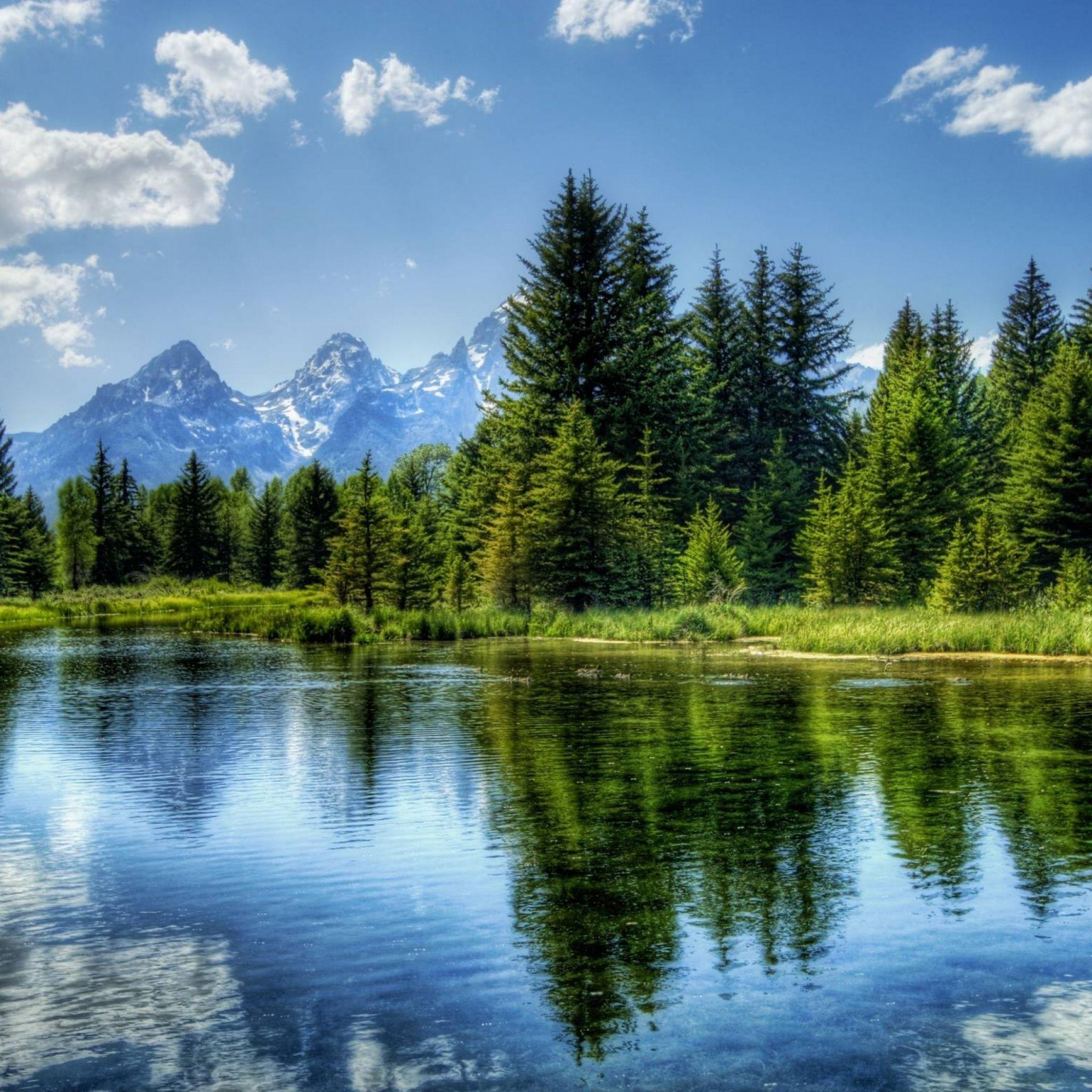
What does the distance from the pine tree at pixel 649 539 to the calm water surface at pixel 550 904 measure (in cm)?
3154

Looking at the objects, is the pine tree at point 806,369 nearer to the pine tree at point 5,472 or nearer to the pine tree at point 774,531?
the pine tree at point 774,531

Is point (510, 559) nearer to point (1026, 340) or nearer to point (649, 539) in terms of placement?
point (649, 539)

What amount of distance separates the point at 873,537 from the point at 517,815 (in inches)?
1542

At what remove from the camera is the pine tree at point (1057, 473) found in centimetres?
5053

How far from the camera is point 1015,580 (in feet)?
128

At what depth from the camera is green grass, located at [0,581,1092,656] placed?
104ft

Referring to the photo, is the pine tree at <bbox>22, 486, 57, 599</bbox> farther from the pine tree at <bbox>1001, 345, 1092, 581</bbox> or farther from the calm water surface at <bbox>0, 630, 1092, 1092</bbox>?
the calm water surface at <bbox>0, 630, 1092, 1092</bbox>

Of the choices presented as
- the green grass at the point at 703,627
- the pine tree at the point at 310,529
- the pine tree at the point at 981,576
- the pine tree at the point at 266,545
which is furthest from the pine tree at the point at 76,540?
the pine tree at the point at 981,576

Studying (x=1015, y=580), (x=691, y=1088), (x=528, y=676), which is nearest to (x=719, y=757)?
(x=691, y=1088)

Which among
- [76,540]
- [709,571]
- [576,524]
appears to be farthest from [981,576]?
[76,540]

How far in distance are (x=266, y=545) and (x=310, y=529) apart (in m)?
12.7

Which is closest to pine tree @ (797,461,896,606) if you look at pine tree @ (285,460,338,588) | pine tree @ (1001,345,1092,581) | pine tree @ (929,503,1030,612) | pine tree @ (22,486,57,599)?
pine tree @ (929,503,1030,612)

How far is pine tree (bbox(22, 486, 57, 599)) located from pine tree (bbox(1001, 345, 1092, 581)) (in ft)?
215

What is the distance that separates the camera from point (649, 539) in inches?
2031
